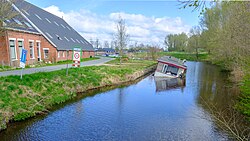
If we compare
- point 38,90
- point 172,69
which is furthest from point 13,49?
point 172,69

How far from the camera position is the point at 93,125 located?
27.7 ft

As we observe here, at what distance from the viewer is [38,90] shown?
10977mm

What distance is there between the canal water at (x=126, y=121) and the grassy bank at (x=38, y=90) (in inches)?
23.3

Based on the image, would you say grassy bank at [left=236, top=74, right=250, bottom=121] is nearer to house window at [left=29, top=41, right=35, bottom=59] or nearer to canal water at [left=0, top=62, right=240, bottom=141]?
canal water at [left=0, top=62, right=240, bottom=141]

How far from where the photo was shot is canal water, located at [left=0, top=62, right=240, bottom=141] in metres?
7.52

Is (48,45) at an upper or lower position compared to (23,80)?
upper

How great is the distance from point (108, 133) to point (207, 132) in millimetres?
4138

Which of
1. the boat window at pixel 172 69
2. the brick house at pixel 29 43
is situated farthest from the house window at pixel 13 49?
the boat window at pixel 172 69

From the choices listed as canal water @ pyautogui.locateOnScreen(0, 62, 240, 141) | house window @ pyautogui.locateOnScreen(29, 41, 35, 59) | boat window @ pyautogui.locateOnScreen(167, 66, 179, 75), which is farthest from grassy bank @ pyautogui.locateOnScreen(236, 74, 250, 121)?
house window @ pyautogui.locateOnScreen(29, 41, 35, 59)

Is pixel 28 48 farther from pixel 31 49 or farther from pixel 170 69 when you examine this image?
pixel 170 69

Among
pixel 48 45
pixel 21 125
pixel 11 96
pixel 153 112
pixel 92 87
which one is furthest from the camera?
pixel 48 45

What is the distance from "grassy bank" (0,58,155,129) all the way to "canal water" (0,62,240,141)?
1.94 ft

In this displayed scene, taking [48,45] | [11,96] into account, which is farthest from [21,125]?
[48,45]

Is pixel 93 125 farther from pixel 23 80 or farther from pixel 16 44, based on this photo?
pixel 16 44
